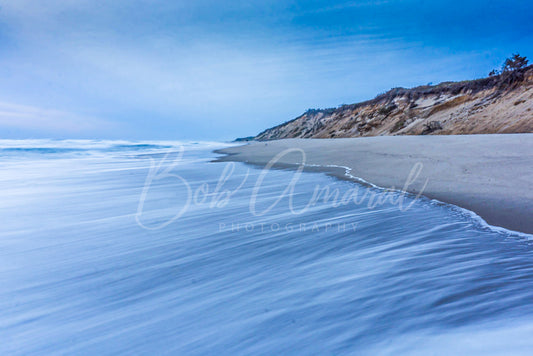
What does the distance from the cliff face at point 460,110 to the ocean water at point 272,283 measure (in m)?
10.3

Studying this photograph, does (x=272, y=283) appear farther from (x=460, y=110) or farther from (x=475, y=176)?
(x=460, y=110)

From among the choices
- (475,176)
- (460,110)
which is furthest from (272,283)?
(460,110)

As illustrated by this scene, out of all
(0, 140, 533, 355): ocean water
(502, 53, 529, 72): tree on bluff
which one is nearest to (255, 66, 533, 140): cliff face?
(502, 53, 529, 72): tree on bluff

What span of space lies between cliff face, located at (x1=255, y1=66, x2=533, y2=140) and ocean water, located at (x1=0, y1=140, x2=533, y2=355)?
404 inches

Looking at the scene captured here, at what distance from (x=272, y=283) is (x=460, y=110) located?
16379 mm

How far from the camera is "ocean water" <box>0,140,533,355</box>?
3.88 feet

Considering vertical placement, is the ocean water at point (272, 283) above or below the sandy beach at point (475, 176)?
below

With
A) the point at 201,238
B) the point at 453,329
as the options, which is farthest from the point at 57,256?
the point at 453,329

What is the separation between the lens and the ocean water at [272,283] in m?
1.18

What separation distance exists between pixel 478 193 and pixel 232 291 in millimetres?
2822

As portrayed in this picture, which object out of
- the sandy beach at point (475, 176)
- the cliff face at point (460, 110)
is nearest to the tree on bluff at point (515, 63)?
the cliff face at point (460, 110)

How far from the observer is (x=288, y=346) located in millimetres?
1139

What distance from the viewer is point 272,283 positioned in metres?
1.67

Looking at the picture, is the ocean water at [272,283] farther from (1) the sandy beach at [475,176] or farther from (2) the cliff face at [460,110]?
(2) the cliff face at [460,110]
